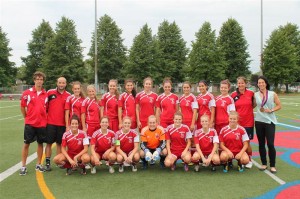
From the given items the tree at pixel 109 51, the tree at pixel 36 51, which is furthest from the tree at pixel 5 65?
the tree at pixel 109 51

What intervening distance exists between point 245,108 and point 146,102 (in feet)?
7.10

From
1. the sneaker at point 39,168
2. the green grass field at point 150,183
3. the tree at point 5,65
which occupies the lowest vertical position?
the green grass field at point 150,183

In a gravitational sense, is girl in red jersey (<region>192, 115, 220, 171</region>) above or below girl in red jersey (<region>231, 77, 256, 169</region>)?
below

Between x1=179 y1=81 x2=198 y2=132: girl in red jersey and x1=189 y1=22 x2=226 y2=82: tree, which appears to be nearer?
x1=179 y1=81 x2=198 y2=132: girl in red jersey

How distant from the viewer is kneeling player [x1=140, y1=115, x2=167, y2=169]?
6.77 m

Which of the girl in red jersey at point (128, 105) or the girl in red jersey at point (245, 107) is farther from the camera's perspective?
the girl in red jersey at point (128, 105)

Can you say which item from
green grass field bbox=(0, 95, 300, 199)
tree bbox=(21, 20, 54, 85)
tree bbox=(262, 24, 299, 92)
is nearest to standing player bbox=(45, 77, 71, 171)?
green grass field bbox=(0, 95, 300, 199)

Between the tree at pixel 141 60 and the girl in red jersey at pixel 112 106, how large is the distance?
42.3m

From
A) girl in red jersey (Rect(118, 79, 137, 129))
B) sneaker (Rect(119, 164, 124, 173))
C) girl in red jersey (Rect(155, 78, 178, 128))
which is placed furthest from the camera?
girl in red jersey (Rect(118, 79, 137, 129))

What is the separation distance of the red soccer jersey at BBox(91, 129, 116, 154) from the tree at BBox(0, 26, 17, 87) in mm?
52373

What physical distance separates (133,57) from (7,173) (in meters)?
44.3

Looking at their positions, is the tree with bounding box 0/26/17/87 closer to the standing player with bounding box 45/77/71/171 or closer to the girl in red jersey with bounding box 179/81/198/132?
the standing player with bounding box 45/77/71/171

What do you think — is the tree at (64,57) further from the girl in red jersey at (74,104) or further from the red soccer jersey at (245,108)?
the red soccer jersey at (245,108)

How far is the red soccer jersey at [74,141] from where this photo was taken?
6.58 m
